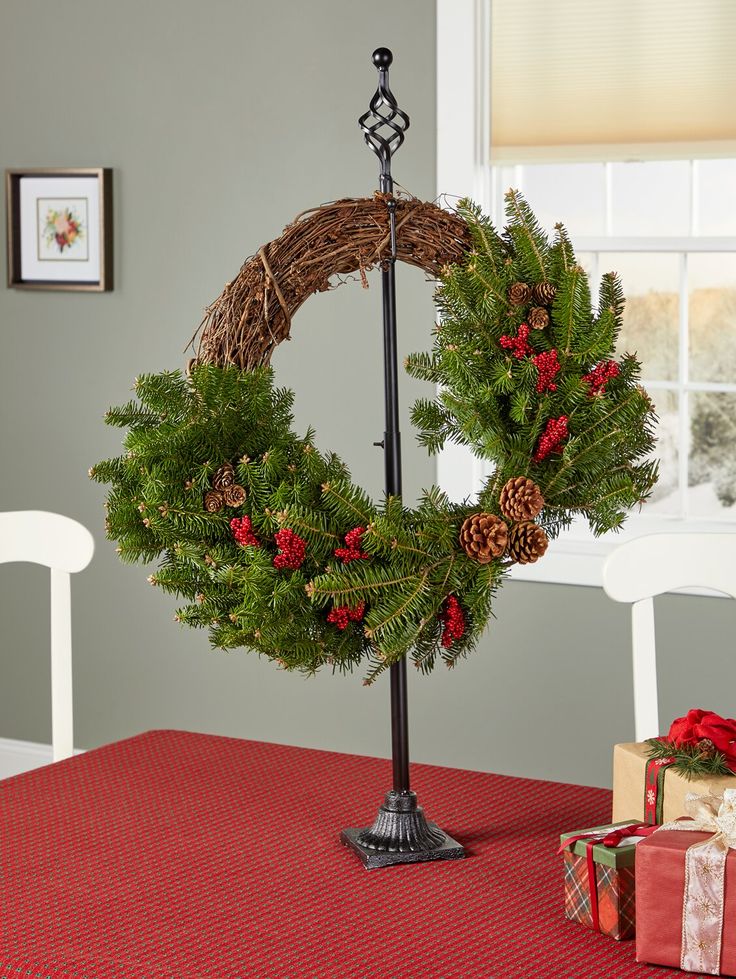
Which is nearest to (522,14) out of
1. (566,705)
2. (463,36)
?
(463,36)

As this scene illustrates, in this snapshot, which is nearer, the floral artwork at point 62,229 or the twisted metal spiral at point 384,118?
the twisted metal spiral at point 384,118

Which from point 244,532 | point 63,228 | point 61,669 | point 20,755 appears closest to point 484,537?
point 244,532

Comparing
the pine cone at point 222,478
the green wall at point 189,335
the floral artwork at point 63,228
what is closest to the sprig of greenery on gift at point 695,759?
the pine cone at point 222,478

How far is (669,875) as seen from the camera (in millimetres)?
1167

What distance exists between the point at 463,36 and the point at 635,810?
2.23 meters

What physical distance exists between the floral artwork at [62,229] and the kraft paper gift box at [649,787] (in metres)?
2.65

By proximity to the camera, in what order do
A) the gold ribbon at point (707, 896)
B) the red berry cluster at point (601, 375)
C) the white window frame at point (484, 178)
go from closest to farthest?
the gold ribbon at point (707, 896), the red berry cluster at point (601, 375), the white window frame at point (484, 178)

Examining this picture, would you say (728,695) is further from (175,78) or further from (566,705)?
(175,78)

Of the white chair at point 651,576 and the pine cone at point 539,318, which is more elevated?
the pine cone at point 539,318

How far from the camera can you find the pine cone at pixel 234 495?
1357mm

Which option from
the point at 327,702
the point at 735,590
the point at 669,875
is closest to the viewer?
the point at 669,875

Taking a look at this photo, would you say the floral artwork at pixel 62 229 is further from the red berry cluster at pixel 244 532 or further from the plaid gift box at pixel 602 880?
the plaid gift box at pixel 602 880

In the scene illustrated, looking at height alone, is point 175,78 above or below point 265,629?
above

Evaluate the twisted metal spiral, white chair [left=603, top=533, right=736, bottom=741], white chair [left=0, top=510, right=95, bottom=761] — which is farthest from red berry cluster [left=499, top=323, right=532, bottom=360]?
white chair [left=0, top=510, right=95, bottom=761]
